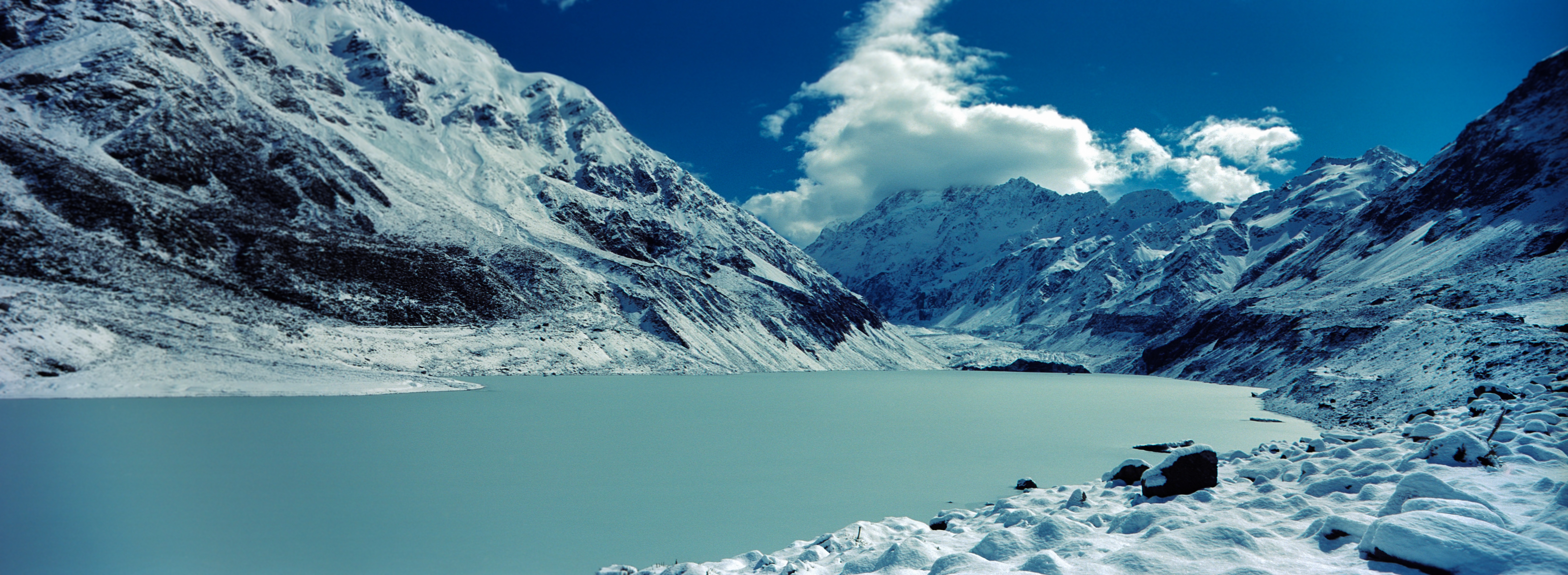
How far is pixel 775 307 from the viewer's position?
5586 inches

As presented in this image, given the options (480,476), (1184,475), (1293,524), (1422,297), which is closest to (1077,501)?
(1184,475)

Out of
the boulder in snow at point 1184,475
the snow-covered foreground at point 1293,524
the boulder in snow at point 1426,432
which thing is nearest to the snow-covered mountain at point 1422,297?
the boulder in snow at point 1426,432

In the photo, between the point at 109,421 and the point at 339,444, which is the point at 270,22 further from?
the point at 339,444

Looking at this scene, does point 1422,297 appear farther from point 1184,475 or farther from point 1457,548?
point 1457,548

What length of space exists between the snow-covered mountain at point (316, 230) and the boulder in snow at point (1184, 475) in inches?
1856

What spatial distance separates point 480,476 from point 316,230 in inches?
3194

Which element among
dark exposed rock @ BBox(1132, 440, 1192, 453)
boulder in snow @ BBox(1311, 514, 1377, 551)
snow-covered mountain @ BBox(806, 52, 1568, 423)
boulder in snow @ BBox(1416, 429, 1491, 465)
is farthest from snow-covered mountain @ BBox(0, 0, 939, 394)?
Answer: snow-covered mountain @ BBox(806, 52, 1568, 423)

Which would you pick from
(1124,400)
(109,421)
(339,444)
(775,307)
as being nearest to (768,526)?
(339,444)

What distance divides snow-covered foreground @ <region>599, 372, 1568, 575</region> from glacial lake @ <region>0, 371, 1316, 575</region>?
3.07m

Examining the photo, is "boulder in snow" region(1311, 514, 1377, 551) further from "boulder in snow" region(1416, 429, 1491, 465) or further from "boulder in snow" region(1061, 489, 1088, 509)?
"boulder in snow" region(1061, 489, 1088, 509)

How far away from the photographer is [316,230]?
3179 inches

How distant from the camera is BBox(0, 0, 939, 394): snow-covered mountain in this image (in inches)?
1955

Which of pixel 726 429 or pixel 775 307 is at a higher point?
pixel 775 307

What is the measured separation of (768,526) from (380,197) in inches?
4209
